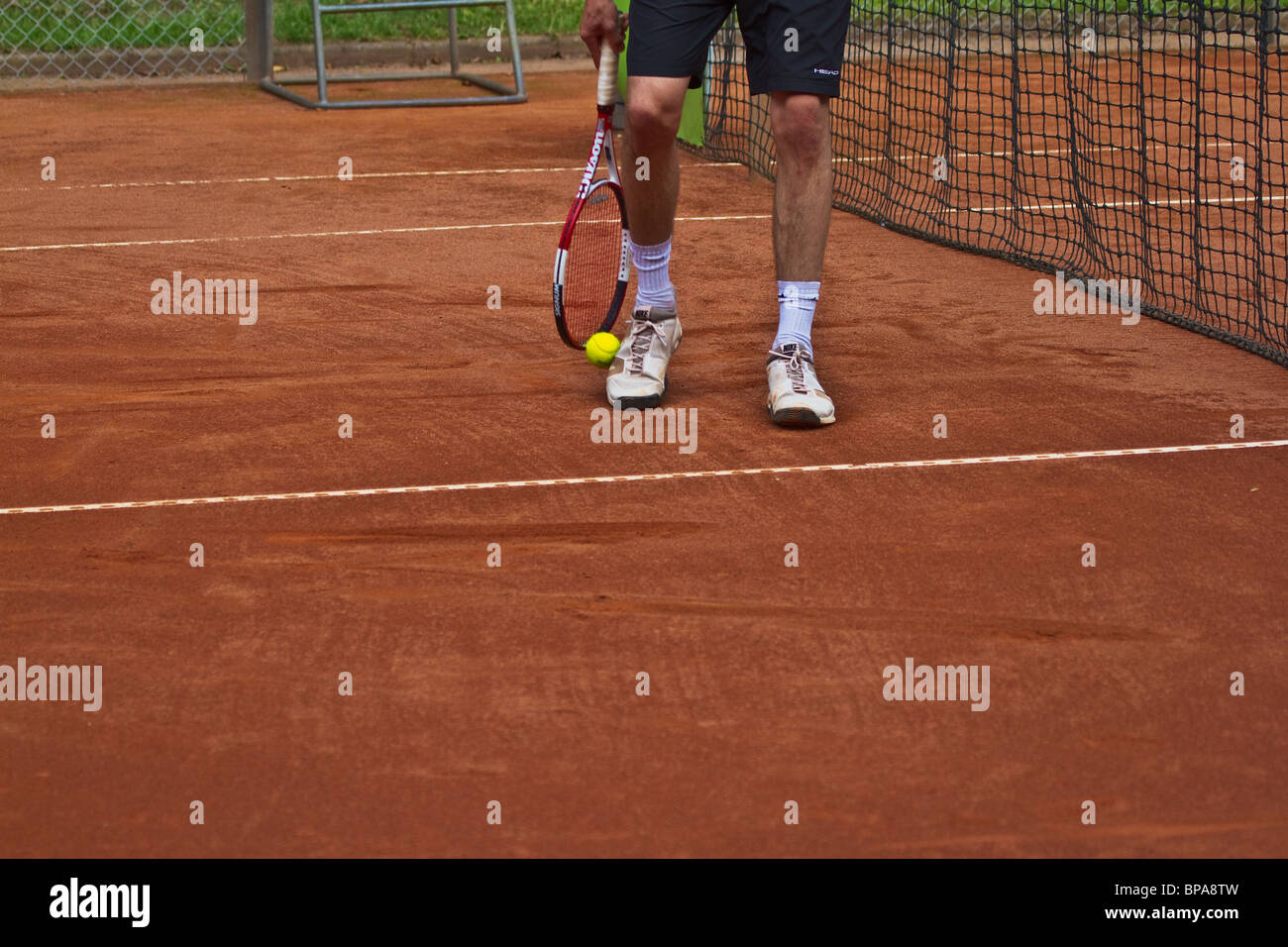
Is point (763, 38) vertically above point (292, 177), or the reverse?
point (763, 38)

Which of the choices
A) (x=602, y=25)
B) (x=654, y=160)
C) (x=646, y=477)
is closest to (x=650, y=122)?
(x=654, y=160)

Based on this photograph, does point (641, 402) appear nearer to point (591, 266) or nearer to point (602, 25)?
point (591, 266)

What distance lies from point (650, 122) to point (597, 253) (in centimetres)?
64

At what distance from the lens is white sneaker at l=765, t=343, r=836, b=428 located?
3904 mm

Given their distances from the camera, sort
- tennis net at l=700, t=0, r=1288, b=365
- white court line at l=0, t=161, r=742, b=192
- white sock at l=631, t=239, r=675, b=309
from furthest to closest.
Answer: white court line at l=0, t=161, r=742, b=192, tennis net at l=700, t=0, r=1288, b=365, white sock at l=631, t=239, r=675, b=309

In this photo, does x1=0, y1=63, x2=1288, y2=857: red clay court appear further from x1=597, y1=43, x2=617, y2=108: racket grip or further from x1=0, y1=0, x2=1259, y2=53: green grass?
x1=0, y1=0, x2=1259, y2=53: green grass

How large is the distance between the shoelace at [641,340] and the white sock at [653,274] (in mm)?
74

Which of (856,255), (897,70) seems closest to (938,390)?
(856,255)

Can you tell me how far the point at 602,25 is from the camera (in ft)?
13.1

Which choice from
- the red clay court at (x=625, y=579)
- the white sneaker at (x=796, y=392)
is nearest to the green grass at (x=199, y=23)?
the red clay court at (x=625, y=579)

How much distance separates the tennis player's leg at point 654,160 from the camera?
3908 mm

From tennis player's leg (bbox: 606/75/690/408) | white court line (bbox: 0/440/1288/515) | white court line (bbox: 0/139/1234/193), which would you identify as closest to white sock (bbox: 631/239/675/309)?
tennis player's leg (bbox: 606/75/690/408)

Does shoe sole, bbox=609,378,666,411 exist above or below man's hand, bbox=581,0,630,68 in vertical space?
below

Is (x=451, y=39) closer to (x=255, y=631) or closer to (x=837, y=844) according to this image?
(x=255, y=631)
